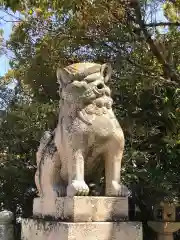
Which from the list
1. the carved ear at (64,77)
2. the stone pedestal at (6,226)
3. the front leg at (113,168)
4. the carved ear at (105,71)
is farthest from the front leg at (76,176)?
the stone pedestal at (6,226)

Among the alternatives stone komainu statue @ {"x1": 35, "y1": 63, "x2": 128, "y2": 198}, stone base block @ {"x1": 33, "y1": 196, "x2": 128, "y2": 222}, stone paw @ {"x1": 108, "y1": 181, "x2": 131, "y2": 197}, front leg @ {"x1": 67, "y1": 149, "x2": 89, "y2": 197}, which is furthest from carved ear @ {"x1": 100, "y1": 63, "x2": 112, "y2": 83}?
stone base block @ {"x1": 33, "y1": 196, "x2": 128, "y2": 222}

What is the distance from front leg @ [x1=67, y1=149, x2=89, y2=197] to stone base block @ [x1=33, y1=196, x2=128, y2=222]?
6 centimetres

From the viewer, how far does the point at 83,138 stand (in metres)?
4.02

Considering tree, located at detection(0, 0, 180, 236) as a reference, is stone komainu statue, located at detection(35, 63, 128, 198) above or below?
below

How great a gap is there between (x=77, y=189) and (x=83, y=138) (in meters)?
0.49

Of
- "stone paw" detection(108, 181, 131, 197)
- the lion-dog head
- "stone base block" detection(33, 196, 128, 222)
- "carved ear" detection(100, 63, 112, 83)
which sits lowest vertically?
"stone base block" detection(33, 196, 128, 222)

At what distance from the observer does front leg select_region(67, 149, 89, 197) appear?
150 inches

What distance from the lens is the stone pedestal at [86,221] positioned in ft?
12.1

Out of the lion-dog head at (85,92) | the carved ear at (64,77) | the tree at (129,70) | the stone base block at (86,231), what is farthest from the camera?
the tree at (129,70)

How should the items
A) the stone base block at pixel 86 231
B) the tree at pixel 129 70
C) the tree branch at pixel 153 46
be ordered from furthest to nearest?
1. the tree at pixel 129 70
2. the tree branch at pixel 153 46
3. the stone base block at pixel 86 231

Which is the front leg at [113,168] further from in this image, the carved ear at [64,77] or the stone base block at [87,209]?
the carved ear at [64,77]

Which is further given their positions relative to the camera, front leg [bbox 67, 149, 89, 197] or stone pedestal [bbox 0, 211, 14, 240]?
stone pedestal [bbox 0, 211, 14, 240]

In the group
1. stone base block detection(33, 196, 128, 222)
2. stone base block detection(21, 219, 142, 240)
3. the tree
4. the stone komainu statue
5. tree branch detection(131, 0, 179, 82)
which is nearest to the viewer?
stone base block detection(21, 219, 142, 240)

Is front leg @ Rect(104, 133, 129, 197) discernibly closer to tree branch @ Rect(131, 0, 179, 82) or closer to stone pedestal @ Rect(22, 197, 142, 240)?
stone pedestal @ Rect(22, 197, 142, 240)
